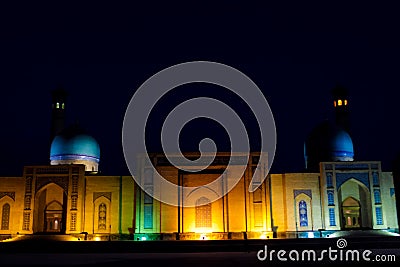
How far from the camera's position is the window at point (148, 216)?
75.6 ft

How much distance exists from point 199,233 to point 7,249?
9.60m

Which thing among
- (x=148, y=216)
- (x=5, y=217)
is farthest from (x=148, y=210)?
(x=5, y=217)

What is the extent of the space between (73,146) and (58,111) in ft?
13.9

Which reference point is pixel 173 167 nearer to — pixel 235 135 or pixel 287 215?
pixel 235 135

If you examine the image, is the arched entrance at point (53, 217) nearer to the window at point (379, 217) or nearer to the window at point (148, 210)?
the window at point (148, 210)

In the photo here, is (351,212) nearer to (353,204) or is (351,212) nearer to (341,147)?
(353,204)

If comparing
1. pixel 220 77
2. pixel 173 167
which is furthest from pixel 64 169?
pixel 220 77

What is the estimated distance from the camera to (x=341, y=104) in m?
29.9

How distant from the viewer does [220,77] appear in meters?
23.2

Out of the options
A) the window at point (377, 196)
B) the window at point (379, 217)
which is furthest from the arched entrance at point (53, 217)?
the window at point (377, 196)

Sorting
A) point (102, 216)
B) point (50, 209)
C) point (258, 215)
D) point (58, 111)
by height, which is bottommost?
point (258, 215)

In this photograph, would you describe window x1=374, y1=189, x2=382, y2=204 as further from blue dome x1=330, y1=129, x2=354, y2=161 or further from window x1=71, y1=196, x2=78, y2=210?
window x1=71, y1=196, x2=78, y2=210

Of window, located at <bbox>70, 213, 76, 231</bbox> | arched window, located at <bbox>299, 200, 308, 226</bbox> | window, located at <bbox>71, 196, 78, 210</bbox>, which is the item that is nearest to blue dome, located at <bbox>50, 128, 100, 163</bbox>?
window, located at <bbox>71, 196, 78, 210</bbox>

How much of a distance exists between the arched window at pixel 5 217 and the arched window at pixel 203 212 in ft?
29.8
